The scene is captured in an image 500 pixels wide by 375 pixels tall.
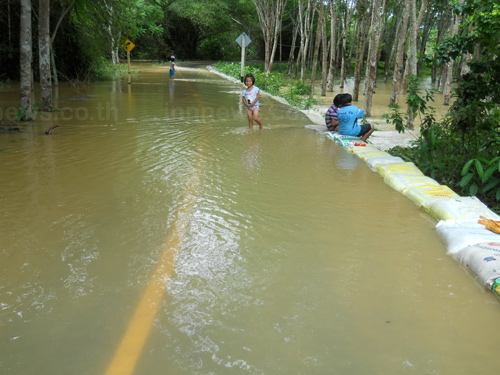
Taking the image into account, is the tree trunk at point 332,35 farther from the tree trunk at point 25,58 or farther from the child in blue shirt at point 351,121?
the tree trunk at point 25,58

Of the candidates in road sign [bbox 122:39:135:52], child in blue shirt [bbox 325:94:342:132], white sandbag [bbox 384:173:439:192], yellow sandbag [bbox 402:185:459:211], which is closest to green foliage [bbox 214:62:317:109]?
child in blue shirt [bbox 325:94:342:132]

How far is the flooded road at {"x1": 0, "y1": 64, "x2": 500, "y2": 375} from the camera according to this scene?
8.82ft

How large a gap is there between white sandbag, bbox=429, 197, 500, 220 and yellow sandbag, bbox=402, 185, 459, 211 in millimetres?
148

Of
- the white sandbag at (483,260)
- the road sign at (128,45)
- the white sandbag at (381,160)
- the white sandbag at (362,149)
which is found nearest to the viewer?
the white sandbag at (483,260)

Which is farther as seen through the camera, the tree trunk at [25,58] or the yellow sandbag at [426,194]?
the tree trunk at [25,58]

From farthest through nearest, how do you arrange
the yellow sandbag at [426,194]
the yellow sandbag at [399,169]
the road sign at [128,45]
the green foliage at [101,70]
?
the green foliage at [101,70] → the road sign at [128,45] → the yellow sandbag at [399,169] → the yellow sandbag at [426,194]

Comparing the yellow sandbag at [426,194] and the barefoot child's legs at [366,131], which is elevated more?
the barefoot child's legs at [366,131]

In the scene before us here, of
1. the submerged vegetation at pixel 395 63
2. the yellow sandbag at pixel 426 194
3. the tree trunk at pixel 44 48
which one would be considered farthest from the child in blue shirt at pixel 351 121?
the tree trunk at pixel 44 48

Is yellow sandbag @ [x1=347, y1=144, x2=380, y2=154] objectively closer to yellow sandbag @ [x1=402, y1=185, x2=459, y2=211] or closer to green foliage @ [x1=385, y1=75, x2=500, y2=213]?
green foliage @ [x1=385, y1=75, x2=500, y2=213]

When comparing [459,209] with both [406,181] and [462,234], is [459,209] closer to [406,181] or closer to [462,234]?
[462,234]

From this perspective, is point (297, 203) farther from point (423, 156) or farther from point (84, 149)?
point (84, 149)

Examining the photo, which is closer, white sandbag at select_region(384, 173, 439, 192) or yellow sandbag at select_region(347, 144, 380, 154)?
white sandbag at select_region(384, 173, 439, 192)

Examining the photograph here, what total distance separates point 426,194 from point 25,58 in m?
9.10

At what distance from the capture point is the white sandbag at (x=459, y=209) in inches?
184
